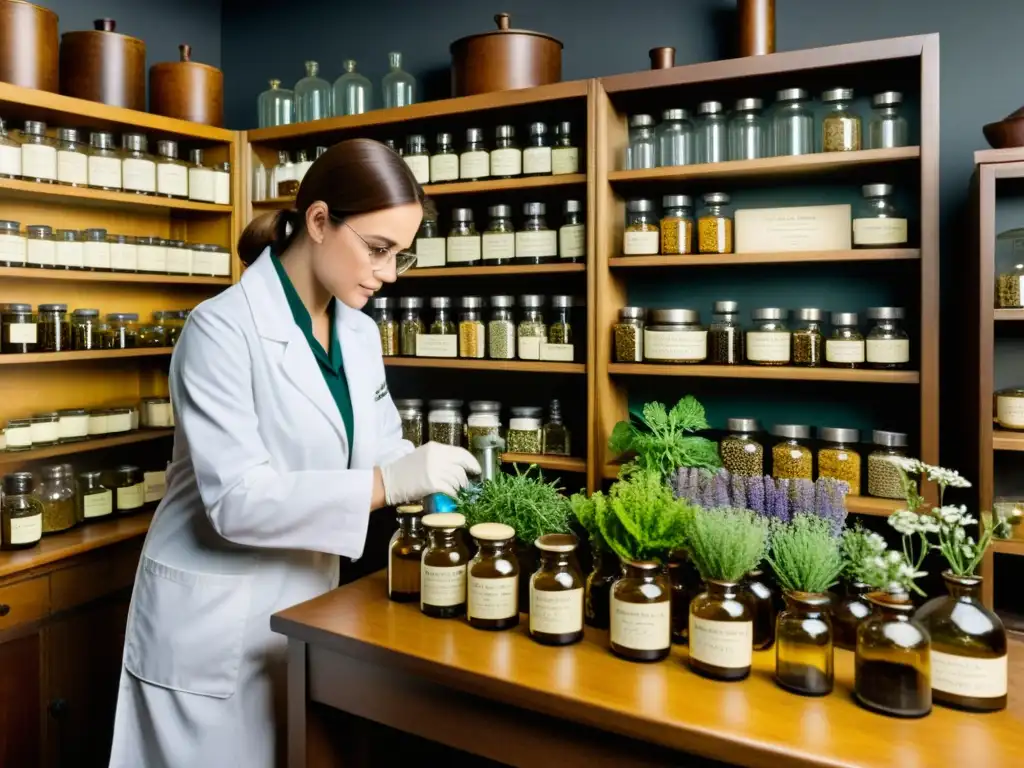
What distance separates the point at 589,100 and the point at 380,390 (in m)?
1.06

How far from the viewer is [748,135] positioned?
7.20 feet

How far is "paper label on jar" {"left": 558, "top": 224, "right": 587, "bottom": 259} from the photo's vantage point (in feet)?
7.67

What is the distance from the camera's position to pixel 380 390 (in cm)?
171

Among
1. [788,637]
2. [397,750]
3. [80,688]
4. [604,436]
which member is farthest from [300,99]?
[788,637]

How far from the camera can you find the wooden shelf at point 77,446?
7.39ft

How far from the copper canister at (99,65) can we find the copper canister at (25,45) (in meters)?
0.14

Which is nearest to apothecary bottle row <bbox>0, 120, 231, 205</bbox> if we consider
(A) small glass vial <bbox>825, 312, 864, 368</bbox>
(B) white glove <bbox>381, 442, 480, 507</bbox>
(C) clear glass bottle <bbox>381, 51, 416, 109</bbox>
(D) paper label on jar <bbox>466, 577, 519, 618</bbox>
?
(C) clear glass bottle <bbox>381, 51, 416, 109</bbox>

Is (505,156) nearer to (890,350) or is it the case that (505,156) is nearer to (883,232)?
(883,232)

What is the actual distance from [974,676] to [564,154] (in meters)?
1.75

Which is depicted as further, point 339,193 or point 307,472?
point 339,193

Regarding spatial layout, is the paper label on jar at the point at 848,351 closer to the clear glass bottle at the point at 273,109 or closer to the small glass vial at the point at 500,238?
the small glass vial at the point at 500,238

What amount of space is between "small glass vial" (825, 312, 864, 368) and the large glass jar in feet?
3.82

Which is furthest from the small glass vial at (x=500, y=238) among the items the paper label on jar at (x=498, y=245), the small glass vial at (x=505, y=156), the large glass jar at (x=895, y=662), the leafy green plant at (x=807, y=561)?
the large glass jar at (x=895, y=662)

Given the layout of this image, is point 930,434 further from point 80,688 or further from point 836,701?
point 80,688
